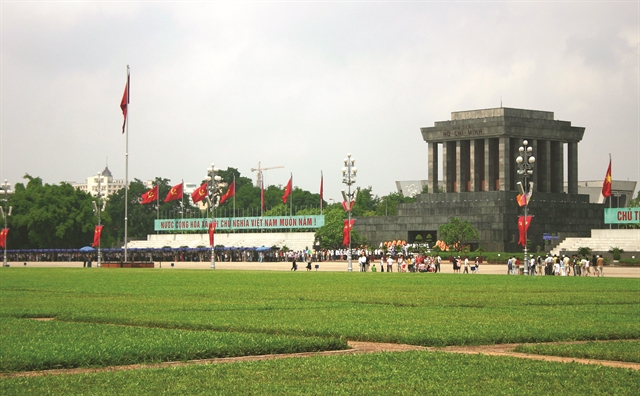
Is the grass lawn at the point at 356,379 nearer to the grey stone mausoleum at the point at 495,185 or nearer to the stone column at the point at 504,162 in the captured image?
the grey stone mausoleum at the point at 495,185

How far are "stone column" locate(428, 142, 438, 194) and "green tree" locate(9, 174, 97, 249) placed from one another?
45292 mm

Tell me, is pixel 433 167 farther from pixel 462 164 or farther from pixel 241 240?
pixel 241 240

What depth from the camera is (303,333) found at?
69.0 feet

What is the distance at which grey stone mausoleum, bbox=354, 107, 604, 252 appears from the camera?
350ft

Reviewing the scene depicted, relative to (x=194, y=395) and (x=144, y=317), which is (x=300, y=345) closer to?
(x=194, y=395)

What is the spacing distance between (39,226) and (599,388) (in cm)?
11935

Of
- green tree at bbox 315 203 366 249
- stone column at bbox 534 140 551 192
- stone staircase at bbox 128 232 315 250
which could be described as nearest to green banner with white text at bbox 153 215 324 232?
stone staircase at bbox 128 232 315 250

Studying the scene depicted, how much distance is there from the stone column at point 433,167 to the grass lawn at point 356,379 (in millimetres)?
107655

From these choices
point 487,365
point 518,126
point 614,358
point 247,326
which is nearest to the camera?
point 487,365

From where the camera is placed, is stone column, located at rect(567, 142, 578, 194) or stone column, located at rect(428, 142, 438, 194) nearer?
stone column, located at rect(567, 142, 578, 194)

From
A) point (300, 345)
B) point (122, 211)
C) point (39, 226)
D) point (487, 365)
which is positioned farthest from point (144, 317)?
point (122, 211)

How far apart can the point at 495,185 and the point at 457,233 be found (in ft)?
64.1

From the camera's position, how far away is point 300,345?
1866 centimetres

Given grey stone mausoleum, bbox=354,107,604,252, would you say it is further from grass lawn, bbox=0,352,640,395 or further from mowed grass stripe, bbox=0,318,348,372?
grass lawn, bbox=0,352,640,395
